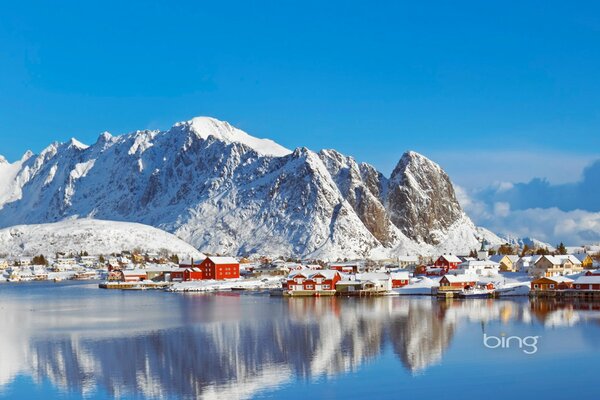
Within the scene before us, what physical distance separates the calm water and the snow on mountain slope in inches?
4528

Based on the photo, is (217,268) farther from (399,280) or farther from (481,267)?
(481,267)

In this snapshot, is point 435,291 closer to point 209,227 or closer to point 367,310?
point 367,310

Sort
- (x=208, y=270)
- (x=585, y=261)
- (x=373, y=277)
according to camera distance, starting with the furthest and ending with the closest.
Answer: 1. (x=208, y=270)
2. (x=585, y=261)
3. (x=373, y=277)

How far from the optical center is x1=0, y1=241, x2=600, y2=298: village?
80188 millimetres

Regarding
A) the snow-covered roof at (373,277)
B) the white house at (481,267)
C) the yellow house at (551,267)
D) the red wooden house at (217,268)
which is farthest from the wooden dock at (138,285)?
the yellow house at (551,267)

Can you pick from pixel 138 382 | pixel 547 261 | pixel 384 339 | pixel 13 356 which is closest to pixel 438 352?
pixel 384 339

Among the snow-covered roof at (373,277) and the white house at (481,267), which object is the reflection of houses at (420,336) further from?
the white house at (481,267)

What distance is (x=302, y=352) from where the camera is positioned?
136ft

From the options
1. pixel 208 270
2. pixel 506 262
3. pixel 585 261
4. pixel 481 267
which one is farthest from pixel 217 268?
pixel 585 261

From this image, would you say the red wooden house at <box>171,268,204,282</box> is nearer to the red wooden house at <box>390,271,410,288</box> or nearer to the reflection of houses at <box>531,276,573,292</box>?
the red wooden house at <box>390,271,410,288</box>

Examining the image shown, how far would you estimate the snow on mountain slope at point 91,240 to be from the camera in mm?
181500

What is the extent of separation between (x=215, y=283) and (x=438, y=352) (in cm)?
6662

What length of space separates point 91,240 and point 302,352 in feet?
502

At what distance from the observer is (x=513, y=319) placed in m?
55.1
